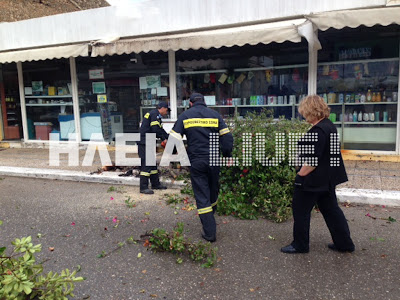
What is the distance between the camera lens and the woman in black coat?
3625mm

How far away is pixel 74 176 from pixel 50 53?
3.65 meters

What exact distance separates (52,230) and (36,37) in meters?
7.78

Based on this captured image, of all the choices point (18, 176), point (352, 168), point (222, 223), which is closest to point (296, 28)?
point (352, 168)

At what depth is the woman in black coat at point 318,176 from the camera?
11.9 ft

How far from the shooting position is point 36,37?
10.6 m

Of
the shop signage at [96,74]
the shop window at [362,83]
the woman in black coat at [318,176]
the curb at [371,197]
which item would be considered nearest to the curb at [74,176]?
the curb at [371,197]

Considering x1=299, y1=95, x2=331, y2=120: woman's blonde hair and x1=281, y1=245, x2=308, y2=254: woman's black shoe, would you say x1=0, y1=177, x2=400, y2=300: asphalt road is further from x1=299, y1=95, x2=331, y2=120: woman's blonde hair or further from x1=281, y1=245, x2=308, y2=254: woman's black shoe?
x1=299, y1=95, x2=331, y2=120: woman's blonde hair

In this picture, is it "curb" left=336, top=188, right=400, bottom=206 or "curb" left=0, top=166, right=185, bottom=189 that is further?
"curb" left=0, top=166, right=185, bottom=189

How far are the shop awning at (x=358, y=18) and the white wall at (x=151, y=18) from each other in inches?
31.8

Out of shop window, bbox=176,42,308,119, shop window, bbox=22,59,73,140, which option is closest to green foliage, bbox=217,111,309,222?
shop window, bbox=176,42,308,119

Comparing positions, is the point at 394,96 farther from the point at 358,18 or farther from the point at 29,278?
the point at 29,278

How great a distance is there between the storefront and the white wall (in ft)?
1.65

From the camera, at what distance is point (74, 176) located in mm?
7562

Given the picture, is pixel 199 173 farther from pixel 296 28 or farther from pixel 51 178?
pixel 51 178
